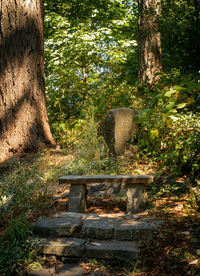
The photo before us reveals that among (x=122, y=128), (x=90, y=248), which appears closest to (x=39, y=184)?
(x=122, y=128)

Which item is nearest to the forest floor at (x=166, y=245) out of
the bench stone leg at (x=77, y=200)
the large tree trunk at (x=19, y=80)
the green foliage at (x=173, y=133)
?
the bench stone leg at (x=77, y=200)

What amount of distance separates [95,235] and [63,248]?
40 centimetres

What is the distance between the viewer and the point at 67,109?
33.2 ft

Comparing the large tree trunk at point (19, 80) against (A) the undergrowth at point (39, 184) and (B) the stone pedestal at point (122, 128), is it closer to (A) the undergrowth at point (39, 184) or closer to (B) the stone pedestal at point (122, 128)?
(A) the undergrowth at point (39, 184)

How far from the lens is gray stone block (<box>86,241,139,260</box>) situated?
2.78 metres

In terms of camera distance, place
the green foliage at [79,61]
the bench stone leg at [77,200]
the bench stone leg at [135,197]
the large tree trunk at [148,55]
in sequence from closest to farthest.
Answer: the bench stone leg at [135,197], the bench stone leg at [77,200], the large tree trunk at [148,55], the green foliage at [79,61]

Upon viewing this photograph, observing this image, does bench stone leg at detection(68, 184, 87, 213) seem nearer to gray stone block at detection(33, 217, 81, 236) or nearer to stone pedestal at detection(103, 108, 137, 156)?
gray stone block at detection(33, 217, 81, 236)

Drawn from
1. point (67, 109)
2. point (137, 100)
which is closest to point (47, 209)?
point (137, 100)

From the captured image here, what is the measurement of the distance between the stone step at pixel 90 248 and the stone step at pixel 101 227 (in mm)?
90

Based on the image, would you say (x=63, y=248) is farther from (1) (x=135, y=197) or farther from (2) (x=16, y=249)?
(1) (x=135, y=197)

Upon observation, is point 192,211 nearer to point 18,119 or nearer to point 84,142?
point 84,142

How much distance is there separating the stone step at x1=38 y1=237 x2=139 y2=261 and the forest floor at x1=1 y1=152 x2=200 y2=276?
7 centimetres

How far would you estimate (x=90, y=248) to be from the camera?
289cm

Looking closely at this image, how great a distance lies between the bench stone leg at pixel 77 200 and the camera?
3.80 metres
